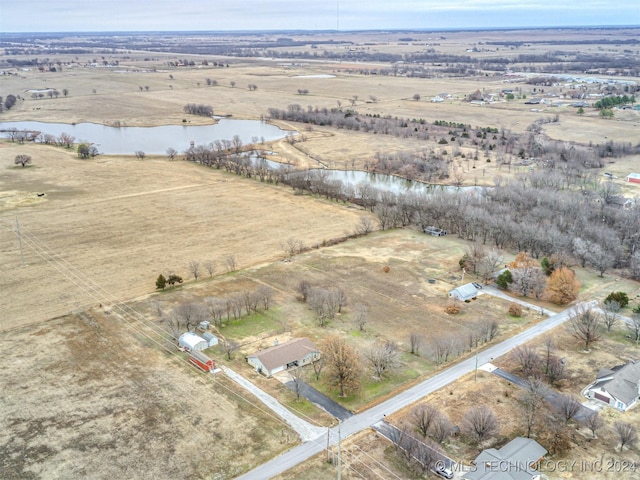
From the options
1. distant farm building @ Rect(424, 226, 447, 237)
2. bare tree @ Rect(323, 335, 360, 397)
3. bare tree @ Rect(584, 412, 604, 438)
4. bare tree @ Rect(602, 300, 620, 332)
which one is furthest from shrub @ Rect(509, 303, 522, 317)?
distant farm building @ Rect(424, 226, 447, 237)

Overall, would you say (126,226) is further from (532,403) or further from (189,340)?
(532,403)

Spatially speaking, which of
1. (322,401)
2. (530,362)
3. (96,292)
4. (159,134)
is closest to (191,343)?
(322,401)

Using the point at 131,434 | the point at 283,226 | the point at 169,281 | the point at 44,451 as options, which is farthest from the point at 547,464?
the point at 283,226

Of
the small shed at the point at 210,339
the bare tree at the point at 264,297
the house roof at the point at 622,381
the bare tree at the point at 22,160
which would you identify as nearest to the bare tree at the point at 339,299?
the bare tree at the point at 264,297

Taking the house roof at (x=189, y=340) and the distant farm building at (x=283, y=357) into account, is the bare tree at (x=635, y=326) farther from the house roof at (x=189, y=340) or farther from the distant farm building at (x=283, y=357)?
the house roof at (x=189, y=340)

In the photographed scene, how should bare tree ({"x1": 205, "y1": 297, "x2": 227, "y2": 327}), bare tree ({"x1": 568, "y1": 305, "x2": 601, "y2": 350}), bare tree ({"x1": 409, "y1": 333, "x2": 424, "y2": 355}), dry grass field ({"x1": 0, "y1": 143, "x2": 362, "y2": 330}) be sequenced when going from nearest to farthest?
bare tree ({"x1": 409, "y1": 333, "x2": 424, "y2": 355}) → bare tree ({"x1": 568, "y1": 305, "x2": 601, "y2": 350}) → bare tree ({"x1": 205, "y1": 297, "x2": 227, "y2": 327}) → dry grass field ({"x1": 0, "y1": 143, "x2": 362, "y2": 330})

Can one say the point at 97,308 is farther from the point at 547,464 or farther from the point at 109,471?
the point at 547,464

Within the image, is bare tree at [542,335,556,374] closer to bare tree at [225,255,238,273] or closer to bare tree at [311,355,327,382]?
Result: bare tree at [311,355,327,382]
